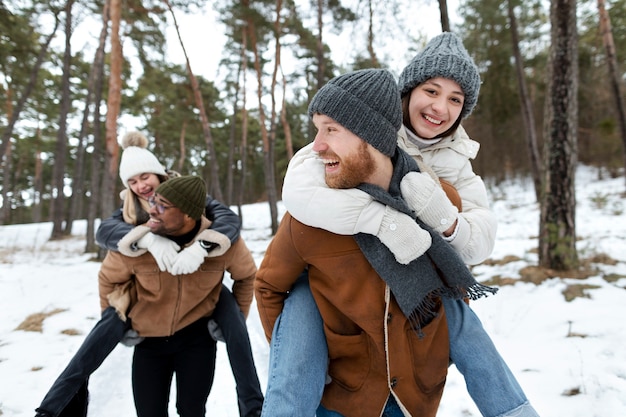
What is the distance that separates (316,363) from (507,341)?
10.9 ft

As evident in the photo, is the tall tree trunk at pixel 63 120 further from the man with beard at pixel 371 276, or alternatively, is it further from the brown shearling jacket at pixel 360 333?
the brown shearling jacket at pixel 360 333

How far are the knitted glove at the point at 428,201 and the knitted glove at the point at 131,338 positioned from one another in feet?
6.33

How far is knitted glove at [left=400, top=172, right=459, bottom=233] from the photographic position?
1.20 metres

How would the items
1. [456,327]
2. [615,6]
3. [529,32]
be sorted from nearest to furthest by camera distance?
[456,327]
[615,6]
[529,32]

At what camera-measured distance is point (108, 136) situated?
851 centimetres

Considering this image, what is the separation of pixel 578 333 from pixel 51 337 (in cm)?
594

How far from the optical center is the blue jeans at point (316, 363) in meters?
1.16

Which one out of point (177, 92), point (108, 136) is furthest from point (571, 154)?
point (177, 92)

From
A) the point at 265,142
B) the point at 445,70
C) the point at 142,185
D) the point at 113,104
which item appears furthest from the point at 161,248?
the point at 265,142

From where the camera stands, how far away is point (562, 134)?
4781 millimetres

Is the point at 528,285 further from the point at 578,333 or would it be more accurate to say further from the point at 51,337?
the point at 51,337

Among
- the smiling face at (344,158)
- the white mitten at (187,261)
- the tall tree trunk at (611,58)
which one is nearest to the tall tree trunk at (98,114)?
the white mitten at (187,261)

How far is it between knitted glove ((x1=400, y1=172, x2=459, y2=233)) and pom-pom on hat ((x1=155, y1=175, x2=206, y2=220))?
150 cm

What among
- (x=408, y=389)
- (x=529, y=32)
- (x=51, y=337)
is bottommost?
(x=51, y=337)
